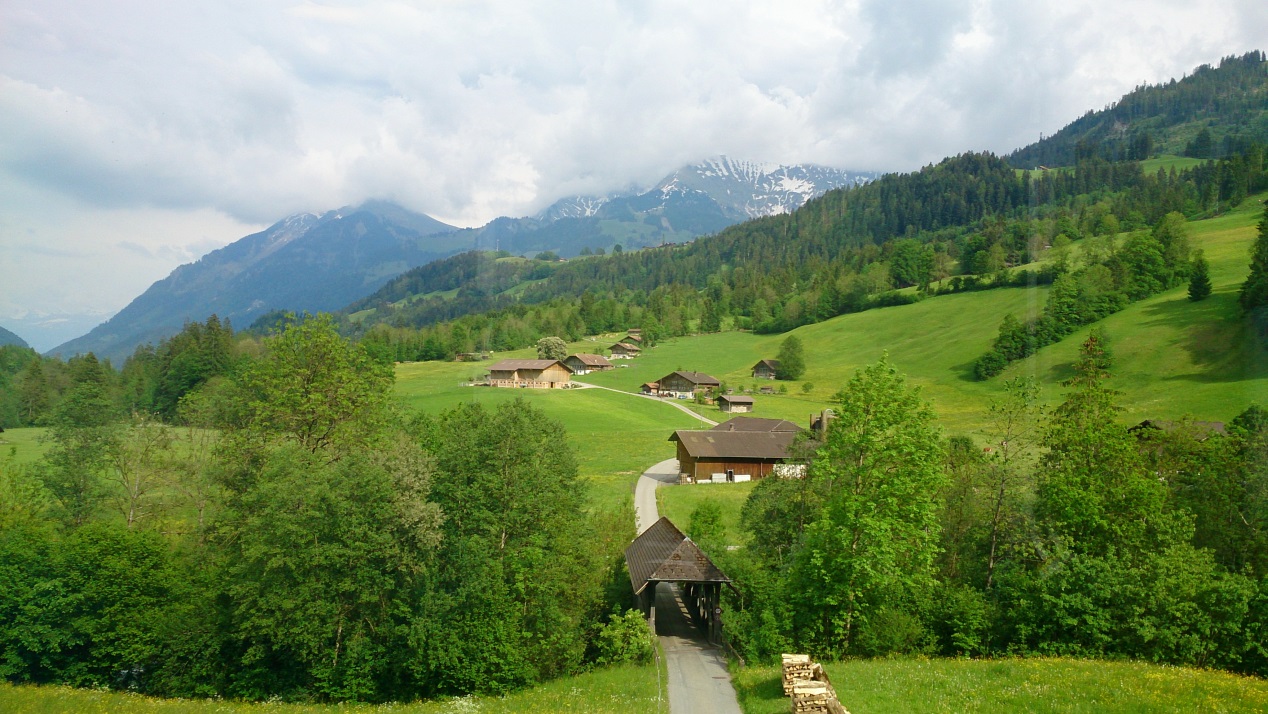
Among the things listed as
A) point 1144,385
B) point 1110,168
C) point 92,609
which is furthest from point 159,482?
point 1110,168

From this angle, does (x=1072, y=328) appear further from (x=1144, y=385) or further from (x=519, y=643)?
(x=519, y=643)

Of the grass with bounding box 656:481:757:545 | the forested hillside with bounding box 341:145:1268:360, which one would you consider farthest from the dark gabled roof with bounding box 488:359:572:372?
the grass with bounding box 656:481:757:545

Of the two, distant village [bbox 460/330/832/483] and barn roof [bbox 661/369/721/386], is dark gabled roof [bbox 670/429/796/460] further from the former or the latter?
barn roof [bbox 661/369/721/386]

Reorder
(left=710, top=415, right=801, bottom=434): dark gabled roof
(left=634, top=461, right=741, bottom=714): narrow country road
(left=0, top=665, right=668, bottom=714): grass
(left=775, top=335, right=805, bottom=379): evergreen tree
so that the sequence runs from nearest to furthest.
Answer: (left=0, top=665, right=668, bottom=714): grass < (left=634, top=461, right=741, bottom=714): narrow country road < (left=710, top=415, right=801, bottom=434): dark gabled roof < (left=775, top=335, right=805, bottom=379): evergreen tree

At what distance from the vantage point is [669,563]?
2528cm

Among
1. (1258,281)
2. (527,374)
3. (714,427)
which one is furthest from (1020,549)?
(527,374)

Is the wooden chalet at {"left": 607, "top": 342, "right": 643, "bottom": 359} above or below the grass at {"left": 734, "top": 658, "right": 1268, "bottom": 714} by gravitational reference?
above

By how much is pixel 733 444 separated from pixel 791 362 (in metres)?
51.9

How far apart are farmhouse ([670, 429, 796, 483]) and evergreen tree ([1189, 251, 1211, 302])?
57371mm

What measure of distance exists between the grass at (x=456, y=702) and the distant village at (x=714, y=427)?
37.1 ft

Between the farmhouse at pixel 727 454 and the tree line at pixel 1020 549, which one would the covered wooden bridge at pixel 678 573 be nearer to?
the tree line at pixel 1020 549

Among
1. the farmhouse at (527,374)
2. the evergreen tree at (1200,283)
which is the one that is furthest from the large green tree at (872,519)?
the farmhouse at (527,374)

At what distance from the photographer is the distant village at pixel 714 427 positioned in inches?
2247

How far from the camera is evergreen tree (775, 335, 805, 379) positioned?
353ft
